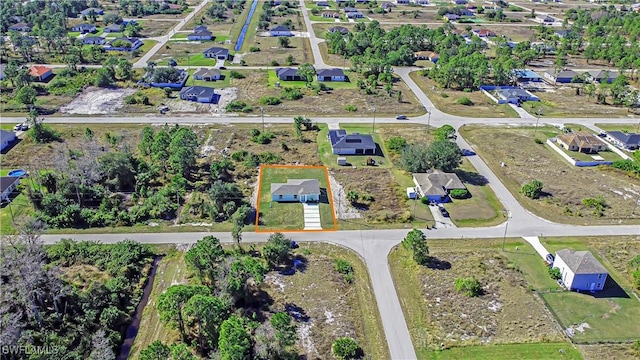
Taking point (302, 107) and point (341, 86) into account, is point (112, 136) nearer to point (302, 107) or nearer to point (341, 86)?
point (302, 107)

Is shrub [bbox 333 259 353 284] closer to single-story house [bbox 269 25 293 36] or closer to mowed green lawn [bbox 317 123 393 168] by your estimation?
mowed green lawn [bbox 317 123 393 168]

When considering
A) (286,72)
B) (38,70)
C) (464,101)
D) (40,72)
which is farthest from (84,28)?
(464,101)

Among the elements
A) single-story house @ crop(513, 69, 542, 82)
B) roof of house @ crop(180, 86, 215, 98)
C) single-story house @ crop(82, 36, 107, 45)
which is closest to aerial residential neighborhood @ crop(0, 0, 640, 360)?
single-story house @ crop(513, 69, 542, 82)

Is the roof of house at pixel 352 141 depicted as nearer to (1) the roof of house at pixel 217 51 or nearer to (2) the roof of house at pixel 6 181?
(2) the roof of house at pixel 6 181

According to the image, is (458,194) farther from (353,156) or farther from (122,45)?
(122,45)

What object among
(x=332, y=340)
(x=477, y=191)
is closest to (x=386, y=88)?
(x=477, y=191)

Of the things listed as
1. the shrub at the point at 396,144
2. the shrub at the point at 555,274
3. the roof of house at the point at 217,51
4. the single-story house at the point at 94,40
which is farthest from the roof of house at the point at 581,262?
the single-story house at the point at 94,40
